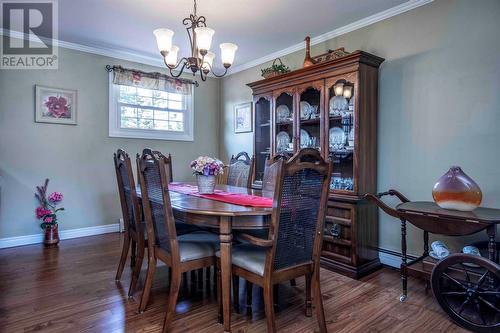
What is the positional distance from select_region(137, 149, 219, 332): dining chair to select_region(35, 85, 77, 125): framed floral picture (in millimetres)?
2534

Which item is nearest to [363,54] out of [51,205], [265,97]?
[265,97]

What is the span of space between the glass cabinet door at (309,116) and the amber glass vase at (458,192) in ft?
4.30

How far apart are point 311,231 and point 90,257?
8.42ft

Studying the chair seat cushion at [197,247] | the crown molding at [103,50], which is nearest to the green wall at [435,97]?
the chair seat cushion at [197,247]

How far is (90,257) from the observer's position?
128 inches

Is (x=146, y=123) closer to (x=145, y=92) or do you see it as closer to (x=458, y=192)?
(x=145, y=92)

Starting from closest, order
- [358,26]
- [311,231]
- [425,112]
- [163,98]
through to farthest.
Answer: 1. [311,231]
2. [425,112]
3. [358,26]
4. [163,98]

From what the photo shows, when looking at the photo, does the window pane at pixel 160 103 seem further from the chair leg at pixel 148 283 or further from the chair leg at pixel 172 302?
the chair leg at pixel 172 302

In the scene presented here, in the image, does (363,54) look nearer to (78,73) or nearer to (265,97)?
(265,97)

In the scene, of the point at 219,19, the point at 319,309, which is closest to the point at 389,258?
the point at 319,309

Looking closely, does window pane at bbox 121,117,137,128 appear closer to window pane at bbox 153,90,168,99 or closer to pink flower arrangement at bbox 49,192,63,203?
window pane at bbox 153,90,168,99

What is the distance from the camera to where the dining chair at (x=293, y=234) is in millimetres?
1651

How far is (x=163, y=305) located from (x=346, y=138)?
2.20 meters

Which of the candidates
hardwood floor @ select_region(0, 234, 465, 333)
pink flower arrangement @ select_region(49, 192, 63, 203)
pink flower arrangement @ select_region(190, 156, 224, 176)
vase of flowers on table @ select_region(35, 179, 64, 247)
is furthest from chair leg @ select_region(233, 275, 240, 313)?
pink flower arrangement @ select_region(49, 192, 63, 203)
